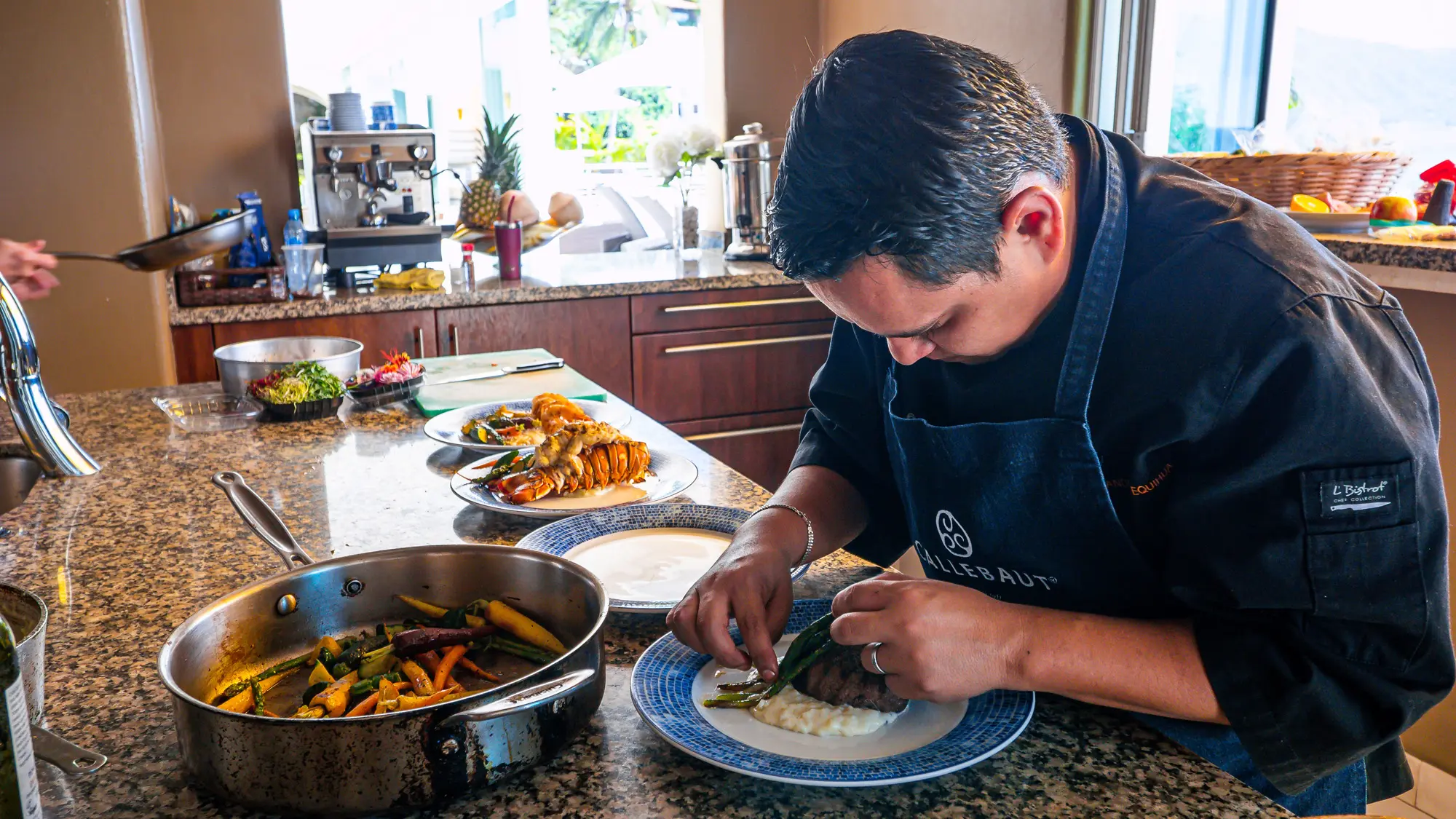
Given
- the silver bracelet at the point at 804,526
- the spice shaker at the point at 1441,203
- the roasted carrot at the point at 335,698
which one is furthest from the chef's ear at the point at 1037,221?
Result: the spice shaker at the point at 1441,203

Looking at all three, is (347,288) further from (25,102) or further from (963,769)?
(963,769)

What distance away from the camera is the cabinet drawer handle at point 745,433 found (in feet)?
12.1

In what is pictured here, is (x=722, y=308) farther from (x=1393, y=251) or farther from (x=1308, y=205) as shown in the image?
(x=1393, y=251)

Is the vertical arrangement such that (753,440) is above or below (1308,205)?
below

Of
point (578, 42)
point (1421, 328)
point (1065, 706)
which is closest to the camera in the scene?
point (1065, 706)

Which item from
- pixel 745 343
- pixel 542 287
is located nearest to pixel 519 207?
pixel 542 287

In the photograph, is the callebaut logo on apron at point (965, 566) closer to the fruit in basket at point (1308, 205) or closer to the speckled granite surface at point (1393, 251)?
the speckled granite surface at point (1393, 251)

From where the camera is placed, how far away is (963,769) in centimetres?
81

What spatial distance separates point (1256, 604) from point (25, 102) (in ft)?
10.5

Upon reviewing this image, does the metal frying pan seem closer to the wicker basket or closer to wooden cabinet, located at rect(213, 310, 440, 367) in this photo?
wooden cabinet, located at rect(213, 310, 440, 367)

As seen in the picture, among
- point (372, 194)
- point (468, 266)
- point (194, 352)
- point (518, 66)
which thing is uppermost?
point (518, 66)

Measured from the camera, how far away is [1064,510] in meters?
1.00

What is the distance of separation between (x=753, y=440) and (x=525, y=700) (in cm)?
307

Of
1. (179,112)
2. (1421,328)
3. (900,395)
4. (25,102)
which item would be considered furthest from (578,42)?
(900,395)
